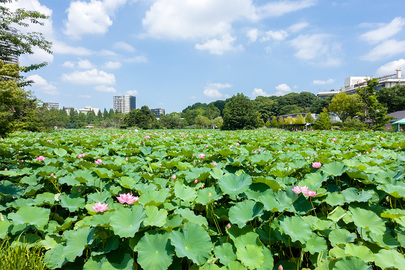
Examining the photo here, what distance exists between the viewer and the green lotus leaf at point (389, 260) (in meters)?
0.98

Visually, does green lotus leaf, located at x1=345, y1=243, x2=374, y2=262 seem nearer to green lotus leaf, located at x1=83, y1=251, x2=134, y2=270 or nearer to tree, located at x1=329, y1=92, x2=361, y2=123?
green lotus leaf, located at x1=83, y1=251, x2=134, y2=270

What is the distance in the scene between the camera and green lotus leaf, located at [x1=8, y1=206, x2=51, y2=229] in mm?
1368

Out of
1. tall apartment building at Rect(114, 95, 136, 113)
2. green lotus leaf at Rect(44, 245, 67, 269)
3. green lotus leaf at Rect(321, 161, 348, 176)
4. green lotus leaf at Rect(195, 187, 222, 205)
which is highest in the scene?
tall apartment building at Rect(114, 95, 136, 113)

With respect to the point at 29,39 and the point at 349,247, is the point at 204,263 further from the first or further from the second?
the point at 29,39

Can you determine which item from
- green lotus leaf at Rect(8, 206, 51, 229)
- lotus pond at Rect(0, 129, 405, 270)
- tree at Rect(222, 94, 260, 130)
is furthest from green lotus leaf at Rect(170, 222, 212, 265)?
tree at Rect(222, 94, 260, 130)

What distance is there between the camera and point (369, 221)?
4.24 feet

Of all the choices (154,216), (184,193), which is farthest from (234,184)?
(154,216)

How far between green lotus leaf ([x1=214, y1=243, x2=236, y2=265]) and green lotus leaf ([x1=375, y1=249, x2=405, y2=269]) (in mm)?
690

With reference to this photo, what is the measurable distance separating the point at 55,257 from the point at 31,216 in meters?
0.44

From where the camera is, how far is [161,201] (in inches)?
53.1

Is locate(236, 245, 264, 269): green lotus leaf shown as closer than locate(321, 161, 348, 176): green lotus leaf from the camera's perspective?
Yes

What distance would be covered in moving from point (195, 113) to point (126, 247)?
3794 inches

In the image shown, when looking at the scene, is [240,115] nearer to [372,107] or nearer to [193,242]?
[372,107]

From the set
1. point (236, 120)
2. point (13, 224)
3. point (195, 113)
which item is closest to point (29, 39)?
point (13, 224)
